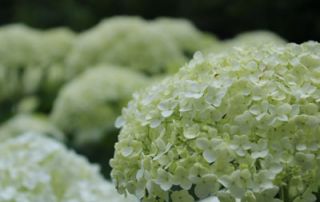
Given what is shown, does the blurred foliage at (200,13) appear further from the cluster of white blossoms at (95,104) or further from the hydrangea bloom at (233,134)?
the hydrangea bloom at (233,134)

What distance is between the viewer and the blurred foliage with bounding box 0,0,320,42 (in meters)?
10.2

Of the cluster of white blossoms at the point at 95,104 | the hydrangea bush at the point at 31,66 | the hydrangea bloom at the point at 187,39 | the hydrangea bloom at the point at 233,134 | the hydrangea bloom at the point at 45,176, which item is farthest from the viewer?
the hydrangea bush at the point at 31,66

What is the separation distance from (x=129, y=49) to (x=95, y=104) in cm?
47

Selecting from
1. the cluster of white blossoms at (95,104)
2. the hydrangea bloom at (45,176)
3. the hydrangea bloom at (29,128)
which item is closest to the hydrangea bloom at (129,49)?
the cluster of white blossoms at (95,104)

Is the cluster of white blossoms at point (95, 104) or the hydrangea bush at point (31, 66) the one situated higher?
the cluster of white blossoms at point (95, 104)

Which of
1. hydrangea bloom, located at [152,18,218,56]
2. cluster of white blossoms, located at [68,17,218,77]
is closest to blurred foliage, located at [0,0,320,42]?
hydrangea bloom, located at [152,18,218,56]

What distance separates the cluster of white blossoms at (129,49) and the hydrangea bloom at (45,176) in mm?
1346

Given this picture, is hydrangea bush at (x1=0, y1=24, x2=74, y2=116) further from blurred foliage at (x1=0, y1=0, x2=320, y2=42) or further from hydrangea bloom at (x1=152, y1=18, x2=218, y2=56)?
blurred foliage at (x1=0, y1=0, x2=320, y2=42)

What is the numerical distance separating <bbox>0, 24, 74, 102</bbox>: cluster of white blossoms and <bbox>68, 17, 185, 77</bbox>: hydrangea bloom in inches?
12.8

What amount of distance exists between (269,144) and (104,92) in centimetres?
195

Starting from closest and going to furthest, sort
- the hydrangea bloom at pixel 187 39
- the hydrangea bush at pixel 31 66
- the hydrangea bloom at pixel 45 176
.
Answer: the hydrangea bloom at pixel 45 176, the hydrangea bloom at pixel 187 39, the hydrangea bush at pixel 31 66

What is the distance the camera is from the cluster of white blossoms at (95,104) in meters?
3.02

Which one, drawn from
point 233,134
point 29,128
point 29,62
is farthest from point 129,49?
point 233,134

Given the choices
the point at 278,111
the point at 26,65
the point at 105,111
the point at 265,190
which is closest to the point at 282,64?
the point at 278,111
